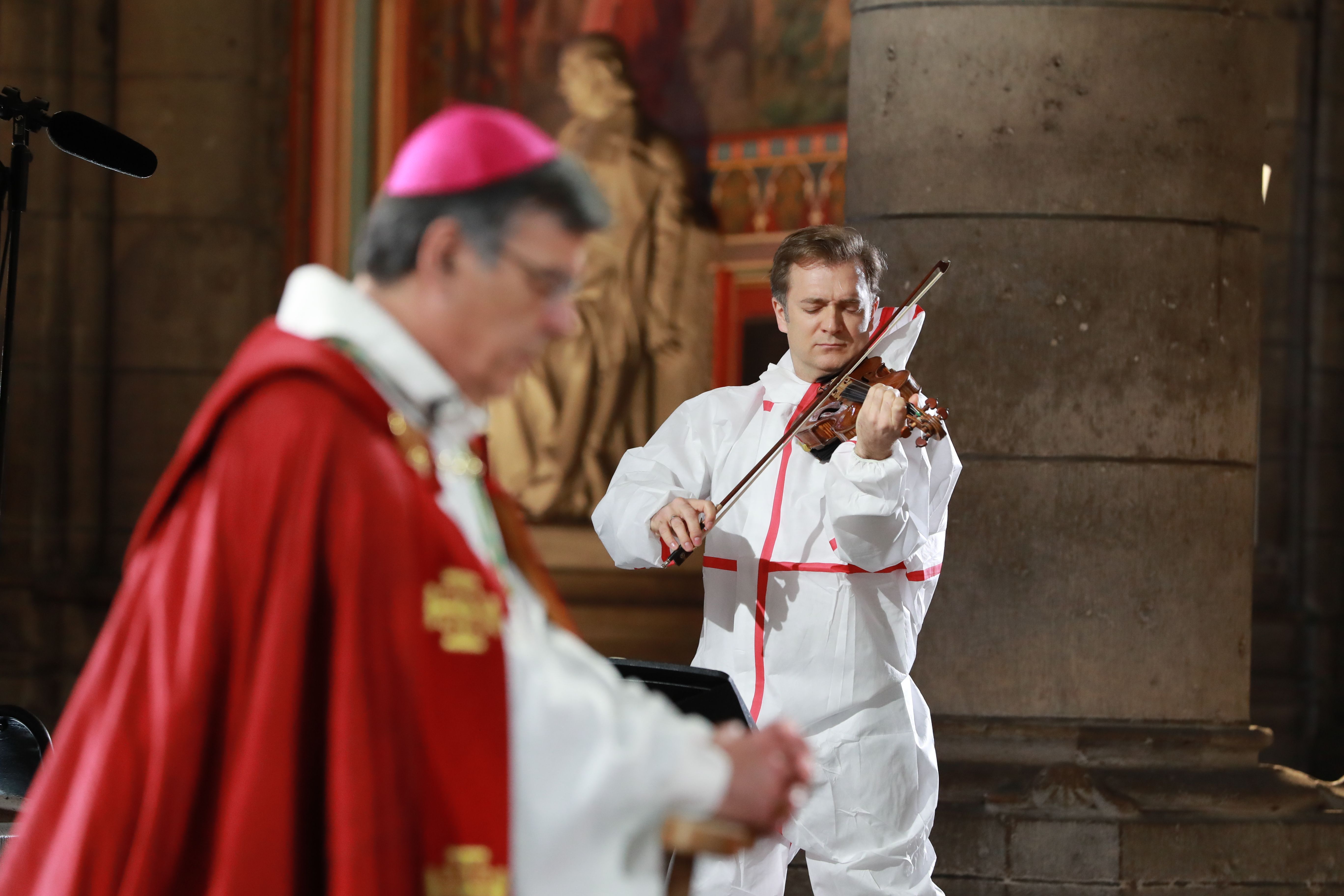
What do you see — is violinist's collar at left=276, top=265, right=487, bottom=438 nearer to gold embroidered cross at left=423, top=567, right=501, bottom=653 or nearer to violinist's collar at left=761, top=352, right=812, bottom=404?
gold embroidered cross at left=423, top=567, right=501, bottom=653

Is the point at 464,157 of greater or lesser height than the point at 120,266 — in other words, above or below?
below

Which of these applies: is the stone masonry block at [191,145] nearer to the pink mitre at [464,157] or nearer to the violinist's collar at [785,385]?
the violinist's collar at [785,385]

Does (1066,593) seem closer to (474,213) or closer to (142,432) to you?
(474,213)

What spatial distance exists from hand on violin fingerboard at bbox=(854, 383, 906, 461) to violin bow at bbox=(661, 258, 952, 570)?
0.68 ft

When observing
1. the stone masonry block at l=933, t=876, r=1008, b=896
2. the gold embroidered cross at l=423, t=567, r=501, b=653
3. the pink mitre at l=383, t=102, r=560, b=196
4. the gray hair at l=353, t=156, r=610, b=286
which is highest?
the pink mitre at l=383, t=102, r=560, b=196

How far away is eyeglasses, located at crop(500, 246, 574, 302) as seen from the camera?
5.90 feet

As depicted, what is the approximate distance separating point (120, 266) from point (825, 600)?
17.8 feet

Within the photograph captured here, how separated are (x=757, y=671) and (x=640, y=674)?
3.13ft

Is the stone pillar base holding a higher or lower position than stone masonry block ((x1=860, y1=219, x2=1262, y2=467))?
lower

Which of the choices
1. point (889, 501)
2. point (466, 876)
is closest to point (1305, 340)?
point (889, 501)

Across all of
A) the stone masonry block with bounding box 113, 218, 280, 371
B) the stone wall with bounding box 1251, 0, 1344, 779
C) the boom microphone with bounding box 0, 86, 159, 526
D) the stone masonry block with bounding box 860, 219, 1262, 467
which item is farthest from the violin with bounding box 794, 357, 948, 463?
the stone wall with bounding box 1251, 0, 1344, 779

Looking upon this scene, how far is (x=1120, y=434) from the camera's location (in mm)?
5117

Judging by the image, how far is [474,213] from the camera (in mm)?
1793

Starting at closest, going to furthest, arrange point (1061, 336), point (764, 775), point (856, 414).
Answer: point (764, 775) < point (856, 414) < point (1061, 336)
